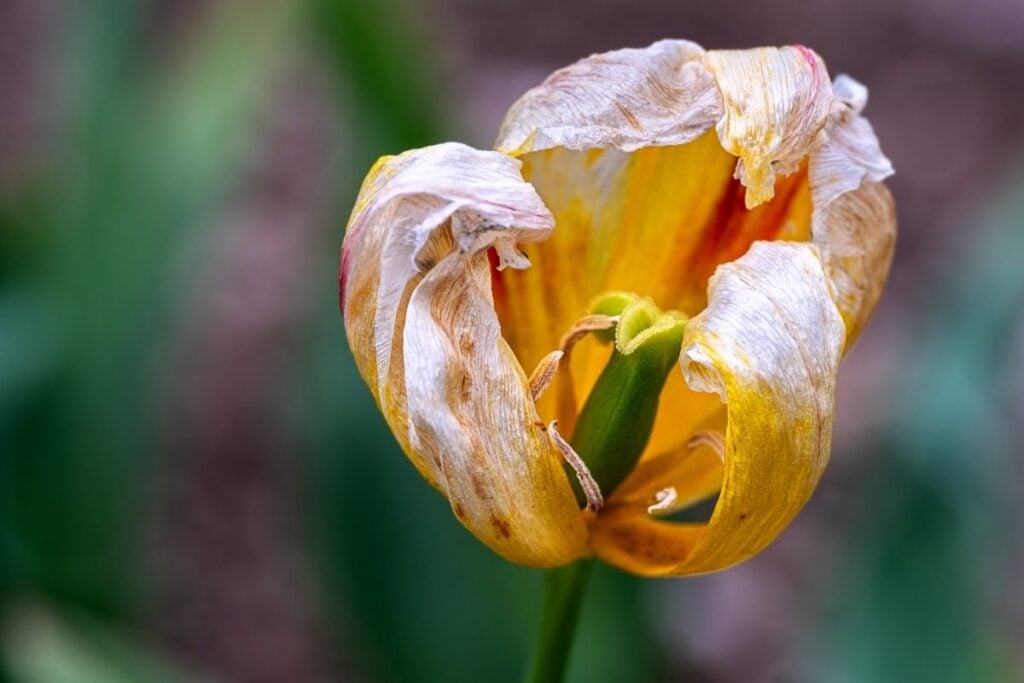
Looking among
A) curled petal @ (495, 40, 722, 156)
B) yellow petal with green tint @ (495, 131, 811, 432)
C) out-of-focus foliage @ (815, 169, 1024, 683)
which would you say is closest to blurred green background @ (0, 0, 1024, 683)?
out-of-focus foliage @ (815, 169, 1024, 683)

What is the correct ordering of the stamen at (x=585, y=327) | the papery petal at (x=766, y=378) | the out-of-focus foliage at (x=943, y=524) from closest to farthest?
the papery petal at (x=766, y=378)
the stamen at (x=585, y=327)
the out-of-focus foliage at (x=943, y=524)

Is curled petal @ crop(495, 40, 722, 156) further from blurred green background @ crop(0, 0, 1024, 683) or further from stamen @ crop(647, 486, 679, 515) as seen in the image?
blurred green background @ crop(0, 0, 1024, 683)

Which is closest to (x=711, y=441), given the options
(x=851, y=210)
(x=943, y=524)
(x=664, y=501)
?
(x=664, y=501)

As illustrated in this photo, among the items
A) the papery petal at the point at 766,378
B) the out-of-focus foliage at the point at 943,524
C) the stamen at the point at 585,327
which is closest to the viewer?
the papery petal at the point at 766,378

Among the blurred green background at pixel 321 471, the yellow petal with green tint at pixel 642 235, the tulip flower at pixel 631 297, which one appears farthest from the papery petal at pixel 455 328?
the blurred green background at pixel 321 471

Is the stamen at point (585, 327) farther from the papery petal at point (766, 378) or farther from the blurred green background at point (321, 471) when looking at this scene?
the blurred green background at point (321, 471)

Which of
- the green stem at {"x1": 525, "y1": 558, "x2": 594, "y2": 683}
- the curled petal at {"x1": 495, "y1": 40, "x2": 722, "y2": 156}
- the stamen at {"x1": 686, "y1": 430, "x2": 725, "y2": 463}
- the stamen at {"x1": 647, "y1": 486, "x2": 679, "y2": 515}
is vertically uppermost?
the curled petal at {"x1": 495, "y1": 40, "x2": 722, "y2": 156}

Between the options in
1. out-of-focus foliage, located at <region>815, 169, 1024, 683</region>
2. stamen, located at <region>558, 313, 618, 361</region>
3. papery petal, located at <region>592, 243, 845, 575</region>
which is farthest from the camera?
out-of-focus foliage, located at <region>815, 169, 1024, 683</region>

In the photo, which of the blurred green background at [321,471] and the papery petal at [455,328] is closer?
the papery petal at [455,328]

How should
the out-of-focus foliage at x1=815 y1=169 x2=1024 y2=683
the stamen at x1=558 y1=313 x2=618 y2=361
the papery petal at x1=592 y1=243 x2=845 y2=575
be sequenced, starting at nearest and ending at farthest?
the papery petal at x1=592 y1=243 x2=845 y2=575, the stamen at x1=558 y1=313 x2=618 y2=361, the out-of-focus foliage at x1=815 y1=169 x2=1024 y2=683
